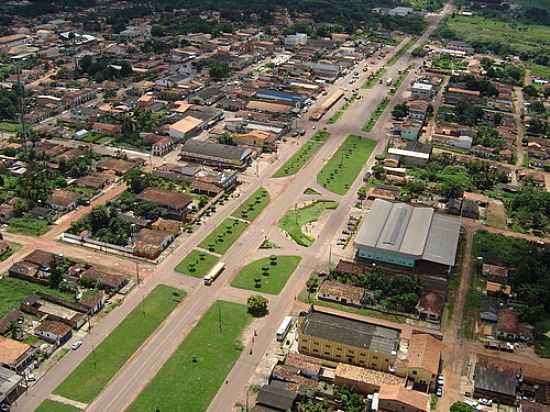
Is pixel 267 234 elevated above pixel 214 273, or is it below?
below

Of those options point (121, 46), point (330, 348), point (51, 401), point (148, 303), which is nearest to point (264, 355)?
point (330, 348)

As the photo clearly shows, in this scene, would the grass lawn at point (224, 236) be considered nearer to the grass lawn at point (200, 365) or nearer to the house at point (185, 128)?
the grass lawn at point (200, 365)

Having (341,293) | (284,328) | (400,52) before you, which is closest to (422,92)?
(400,52)

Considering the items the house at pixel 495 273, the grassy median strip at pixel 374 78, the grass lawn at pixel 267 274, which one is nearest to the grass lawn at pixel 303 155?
the grass lawn at pixel 267 274

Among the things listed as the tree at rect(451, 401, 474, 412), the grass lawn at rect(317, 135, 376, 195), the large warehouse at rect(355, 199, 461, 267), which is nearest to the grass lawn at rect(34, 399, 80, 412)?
the tree at rect(451, 401, 474, 412)

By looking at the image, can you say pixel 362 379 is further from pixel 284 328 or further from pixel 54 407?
pixel 54 407

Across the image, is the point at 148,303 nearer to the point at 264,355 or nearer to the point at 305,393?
the point at 264,355
